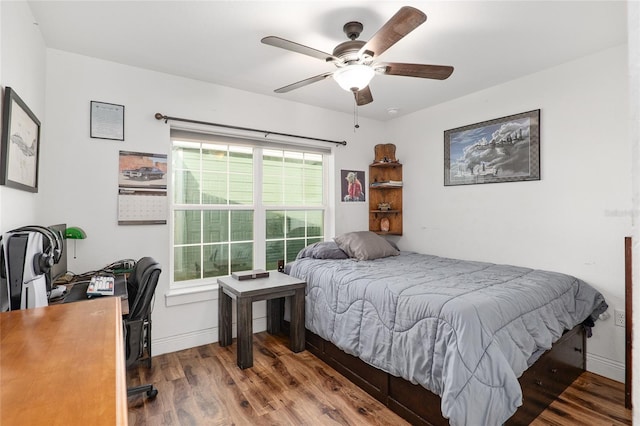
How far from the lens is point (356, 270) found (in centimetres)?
283

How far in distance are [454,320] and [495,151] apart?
217 centimetres

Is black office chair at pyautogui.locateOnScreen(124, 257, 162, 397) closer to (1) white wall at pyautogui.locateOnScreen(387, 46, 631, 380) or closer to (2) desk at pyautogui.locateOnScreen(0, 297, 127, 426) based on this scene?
(2) desk at pyautogui.locateOnScreen(0, 297, 127, 426)

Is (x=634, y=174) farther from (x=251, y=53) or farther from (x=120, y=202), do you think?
(x=120, y=202)

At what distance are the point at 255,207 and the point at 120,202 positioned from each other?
4.18ft

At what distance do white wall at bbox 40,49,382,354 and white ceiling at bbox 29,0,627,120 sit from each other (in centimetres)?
16

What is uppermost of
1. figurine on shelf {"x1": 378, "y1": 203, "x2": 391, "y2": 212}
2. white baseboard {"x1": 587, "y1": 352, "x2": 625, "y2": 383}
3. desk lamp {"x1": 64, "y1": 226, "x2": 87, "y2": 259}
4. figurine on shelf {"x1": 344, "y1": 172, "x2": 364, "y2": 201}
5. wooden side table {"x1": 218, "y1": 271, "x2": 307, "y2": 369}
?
figurine on shelf {"x1": 344, "y1": 172, "x2": 364, "y2": 201}

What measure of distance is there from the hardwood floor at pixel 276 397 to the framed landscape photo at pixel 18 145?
156cm

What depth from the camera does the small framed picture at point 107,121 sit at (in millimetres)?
2680

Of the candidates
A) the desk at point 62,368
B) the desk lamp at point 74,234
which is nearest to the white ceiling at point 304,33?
the desk lamp at point 74,234

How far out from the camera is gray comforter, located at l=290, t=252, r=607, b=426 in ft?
5.43

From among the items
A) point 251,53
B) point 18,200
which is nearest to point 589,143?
point 251,53

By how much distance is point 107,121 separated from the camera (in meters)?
2.73

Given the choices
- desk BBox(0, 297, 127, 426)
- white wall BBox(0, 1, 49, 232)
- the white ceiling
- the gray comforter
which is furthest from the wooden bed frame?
white wall BBox(0, 1, 49, 232)

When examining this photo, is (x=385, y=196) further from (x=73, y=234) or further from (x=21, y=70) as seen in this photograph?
(x=21, y=70)
